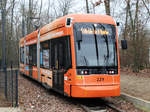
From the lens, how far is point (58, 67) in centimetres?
1022

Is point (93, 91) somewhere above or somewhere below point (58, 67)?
below

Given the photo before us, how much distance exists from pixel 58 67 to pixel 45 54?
241 cm

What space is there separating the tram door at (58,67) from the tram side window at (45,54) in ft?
3.37

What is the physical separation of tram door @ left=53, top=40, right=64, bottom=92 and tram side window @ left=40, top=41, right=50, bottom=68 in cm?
103

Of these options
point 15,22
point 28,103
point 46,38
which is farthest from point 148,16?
point 15,22

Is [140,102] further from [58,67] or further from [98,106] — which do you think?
[58,67]

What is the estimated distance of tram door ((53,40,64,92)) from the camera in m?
Answer: 9.85

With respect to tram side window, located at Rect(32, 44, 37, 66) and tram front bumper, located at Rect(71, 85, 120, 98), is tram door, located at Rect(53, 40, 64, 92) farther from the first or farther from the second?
tram side window, located at Rect(32, 44, 37, 66)

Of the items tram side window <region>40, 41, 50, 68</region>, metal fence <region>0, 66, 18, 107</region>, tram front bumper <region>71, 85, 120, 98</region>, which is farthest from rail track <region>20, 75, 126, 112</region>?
metal fence <region>0, 66, 18, 107</region>

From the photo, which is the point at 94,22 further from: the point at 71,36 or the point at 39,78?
the point at 39,78

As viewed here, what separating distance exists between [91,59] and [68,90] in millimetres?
1443

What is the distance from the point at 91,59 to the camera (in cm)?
902

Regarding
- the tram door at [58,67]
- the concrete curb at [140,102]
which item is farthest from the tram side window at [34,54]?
the concrete curb at [140,102]

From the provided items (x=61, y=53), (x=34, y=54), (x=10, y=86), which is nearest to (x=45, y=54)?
(x=61, y=53)
